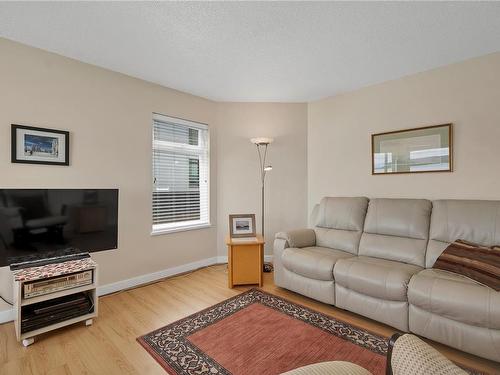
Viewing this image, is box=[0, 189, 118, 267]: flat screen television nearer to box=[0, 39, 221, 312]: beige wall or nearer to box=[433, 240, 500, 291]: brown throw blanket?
box=[0, 39, 221, 312]: beige wall

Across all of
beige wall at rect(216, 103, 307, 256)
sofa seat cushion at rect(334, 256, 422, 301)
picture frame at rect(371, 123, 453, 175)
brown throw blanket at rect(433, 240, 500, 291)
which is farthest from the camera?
beige wall at rect(216, 103, 307, 256)

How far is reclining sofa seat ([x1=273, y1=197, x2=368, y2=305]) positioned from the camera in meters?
2.47

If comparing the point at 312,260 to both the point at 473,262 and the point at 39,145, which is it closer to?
the point at 473,262

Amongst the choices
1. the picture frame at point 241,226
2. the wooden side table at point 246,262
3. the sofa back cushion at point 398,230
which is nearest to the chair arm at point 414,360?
the sofa back cushion at point 398,230

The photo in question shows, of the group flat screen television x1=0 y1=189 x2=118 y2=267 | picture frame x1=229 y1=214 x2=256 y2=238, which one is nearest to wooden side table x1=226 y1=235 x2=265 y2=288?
picture frame x1=229 y1=214 x2=256 y2=238

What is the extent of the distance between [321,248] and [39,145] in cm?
303

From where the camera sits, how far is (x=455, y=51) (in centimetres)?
243

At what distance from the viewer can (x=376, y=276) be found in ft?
6.88

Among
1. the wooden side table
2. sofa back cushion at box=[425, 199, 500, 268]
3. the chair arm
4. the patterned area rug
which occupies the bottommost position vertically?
the patterned area rug

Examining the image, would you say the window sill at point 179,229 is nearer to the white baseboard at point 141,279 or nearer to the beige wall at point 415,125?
the white baseboard at point 141,279

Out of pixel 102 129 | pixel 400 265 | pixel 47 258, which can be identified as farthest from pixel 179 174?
pixel 400 265

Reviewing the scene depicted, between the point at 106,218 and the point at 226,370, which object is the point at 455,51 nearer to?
the point at 226,370

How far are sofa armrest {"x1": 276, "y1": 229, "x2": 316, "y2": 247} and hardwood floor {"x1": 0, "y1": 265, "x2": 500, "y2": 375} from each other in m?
0.55

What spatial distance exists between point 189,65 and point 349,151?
2.27m
